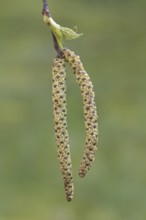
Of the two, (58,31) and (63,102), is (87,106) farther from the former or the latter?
(58,31)

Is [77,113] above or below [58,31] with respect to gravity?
above

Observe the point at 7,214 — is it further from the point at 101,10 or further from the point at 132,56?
the point at 101,10

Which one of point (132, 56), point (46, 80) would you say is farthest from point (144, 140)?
point (132, 56)

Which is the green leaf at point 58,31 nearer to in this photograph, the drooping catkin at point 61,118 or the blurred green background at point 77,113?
the drooping catkin at point 61,118

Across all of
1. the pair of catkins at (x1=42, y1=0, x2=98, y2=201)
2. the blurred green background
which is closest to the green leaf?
the pair of catkins at (x1=42, y1=0, x2=98, y2=201)

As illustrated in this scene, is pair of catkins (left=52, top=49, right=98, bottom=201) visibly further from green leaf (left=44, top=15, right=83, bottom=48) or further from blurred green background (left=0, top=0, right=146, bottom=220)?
blurred green background (left=0, top=0, right=146, bottom=220)

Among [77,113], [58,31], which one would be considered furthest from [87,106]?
[77,113]

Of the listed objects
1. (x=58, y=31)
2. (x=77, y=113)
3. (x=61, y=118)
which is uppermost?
(x=77, y=113)
